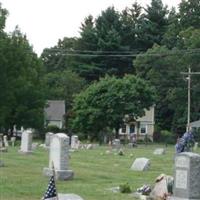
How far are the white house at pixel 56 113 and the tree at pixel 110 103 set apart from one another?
21370 mm

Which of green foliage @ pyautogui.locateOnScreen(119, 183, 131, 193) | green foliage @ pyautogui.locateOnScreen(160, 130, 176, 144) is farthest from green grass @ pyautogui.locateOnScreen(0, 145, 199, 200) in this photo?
green foliage @ pyautogui.locateOnScreen(160, 130, 176, 144)

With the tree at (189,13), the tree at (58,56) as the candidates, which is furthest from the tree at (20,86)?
the tree at (58,56)

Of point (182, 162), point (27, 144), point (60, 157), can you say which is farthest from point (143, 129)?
point (182, 162)

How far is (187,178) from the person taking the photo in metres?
14.5

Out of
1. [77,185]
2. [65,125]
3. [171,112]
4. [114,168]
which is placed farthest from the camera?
[65,125]

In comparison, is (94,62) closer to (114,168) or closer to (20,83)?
(20,83)

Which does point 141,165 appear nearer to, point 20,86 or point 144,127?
point 20,86

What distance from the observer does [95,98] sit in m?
78.4

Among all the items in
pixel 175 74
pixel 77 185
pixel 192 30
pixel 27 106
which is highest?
pixel 192 30

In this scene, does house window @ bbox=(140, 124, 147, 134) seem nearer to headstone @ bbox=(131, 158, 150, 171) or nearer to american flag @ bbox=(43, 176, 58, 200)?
headstone @ bbox=(131, 158, 150, 171)

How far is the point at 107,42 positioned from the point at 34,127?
2481 centimetres

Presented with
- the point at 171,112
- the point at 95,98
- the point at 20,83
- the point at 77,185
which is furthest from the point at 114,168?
the point at 171,112

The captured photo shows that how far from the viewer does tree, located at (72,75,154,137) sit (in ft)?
253

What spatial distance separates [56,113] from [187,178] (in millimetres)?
89733
